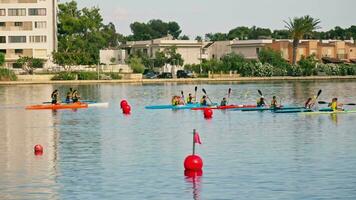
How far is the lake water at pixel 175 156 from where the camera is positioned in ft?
107

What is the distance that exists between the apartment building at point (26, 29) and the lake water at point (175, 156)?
262ft

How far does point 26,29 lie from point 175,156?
362ft

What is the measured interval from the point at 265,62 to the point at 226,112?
88.2 meters

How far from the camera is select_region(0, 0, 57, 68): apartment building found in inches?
5832

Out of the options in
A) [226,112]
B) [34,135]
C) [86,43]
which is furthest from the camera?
[86,43]

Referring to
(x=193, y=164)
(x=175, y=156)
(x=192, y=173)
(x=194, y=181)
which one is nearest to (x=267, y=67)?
(x=175, y=156)

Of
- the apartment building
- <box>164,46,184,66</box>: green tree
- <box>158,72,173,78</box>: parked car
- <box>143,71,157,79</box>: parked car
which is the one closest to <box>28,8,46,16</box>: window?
the apartment building

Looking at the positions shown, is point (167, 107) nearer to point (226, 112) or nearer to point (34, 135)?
point (226, 112)

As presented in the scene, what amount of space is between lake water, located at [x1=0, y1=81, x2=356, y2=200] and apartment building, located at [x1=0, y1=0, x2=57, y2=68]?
262 feet

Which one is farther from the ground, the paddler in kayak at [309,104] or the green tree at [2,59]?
the green tree at [2,59]

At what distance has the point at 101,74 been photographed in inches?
5787

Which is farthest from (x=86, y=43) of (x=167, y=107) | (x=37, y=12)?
(x=167, y=107)

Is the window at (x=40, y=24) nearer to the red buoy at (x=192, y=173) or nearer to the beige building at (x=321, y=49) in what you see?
the beige building at (x=321, y=49)

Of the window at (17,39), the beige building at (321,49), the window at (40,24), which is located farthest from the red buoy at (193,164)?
the beige building at (321,49)
